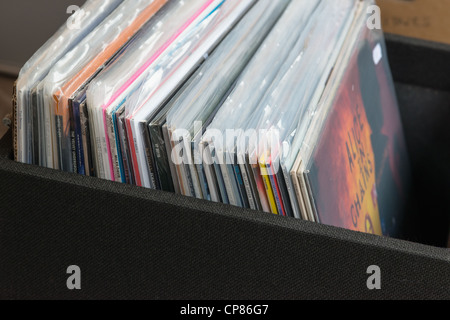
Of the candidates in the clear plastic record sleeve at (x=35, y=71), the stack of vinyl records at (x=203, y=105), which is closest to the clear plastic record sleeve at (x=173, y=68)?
the stack of vinyl records at (x=203, y=105)

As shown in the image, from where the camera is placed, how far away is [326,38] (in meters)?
1.04

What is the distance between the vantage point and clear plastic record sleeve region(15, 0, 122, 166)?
0.83m

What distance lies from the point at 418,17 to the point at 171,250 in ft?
2.93

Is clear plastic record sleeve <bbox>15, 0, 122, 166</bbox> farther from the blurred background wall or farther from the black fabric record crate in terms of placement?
the blurred background wall

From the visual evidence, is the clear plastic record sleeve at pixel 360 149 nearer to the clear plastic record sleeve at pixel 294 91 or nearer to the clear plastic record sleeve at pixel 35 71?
the clear plastic record sleeve at pixel 294 91

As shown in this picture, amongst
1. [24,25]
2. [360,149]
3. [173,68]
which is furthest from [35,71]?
[24,25]

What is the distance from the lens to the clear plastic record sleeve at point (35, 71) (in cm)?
83

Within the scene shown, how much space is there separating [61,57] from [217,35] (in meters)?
0.21

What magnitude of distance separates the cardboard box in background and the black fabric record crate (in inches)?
31.6

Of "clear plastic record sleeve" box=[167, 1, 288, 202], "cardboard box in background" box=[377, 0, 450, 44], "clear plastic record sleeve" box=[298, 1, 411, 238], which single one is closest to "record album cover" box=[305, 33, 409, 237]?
"clear plastic record sleeve" box=[298, 1, 411, 238]

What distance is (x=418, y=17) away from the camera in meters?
1.48

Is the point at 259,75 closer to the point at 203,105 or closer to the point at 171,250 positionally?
the point at 203,105

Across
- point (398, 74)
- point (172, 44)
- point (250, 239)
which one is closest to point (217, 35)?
point (172, 44)
